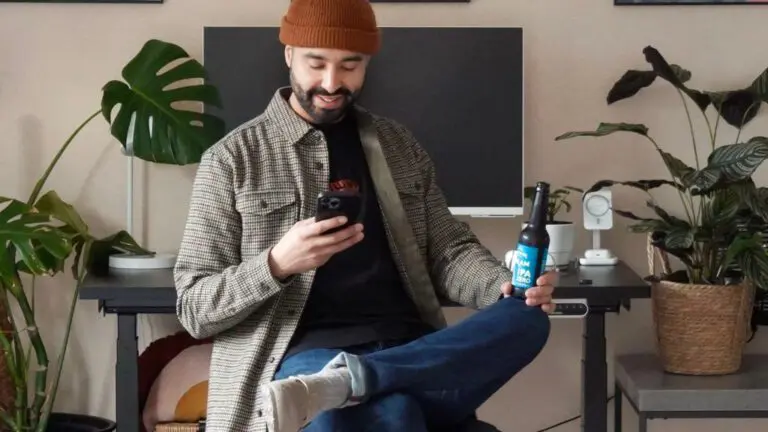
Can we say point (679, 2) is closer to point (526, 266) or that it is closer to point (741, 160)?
point (741, 160)

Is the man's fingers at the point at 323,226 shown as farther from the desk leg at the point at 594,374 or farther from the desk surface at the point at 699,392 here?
the desk surface at the point at 699,392

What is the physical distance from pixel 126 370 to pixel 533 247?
3.33 ft

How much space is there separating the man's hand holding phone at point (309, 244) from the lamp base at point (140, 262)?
3.02 feet

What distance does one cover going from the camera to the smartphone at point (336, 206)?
69.4 inches

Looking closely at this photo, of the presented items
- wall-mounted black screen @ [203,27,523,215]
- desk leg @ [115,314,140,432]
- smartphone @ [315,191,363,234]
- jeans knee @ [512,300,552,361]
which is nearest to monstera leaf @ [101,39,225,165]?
wall-mounted black screen @ [203,27,523,215]

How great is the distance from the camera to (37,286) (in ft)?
9.77

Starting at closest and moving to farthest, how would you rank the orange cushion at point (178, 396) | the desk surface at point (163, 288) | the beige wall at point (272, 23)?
the desk surface at point (163, 288)
the orange cushion at point (178, 396)
the beige wall at point (272, 23)

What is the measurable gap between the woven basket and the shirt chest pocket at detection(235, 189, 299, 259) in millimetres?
1093

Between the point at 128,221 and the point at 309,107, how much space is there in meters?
1.02

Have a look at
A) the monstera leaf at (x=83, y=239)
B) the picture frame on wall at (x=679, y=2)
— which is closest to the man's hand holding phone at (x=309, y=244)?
the monstera leaf at (x=83, y=239)

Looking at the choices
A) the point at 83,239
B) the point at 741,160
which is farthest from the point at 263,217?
the point at 741,160

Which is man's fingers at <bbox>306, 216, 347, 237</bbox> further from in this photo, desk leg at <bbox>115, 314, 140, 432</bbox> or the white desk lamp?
the white desk lamp

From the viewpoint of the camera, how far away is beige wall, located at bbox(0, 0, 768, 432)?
2.91m

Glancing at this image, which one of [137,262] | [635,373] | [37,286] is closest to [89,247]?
[137,262]
